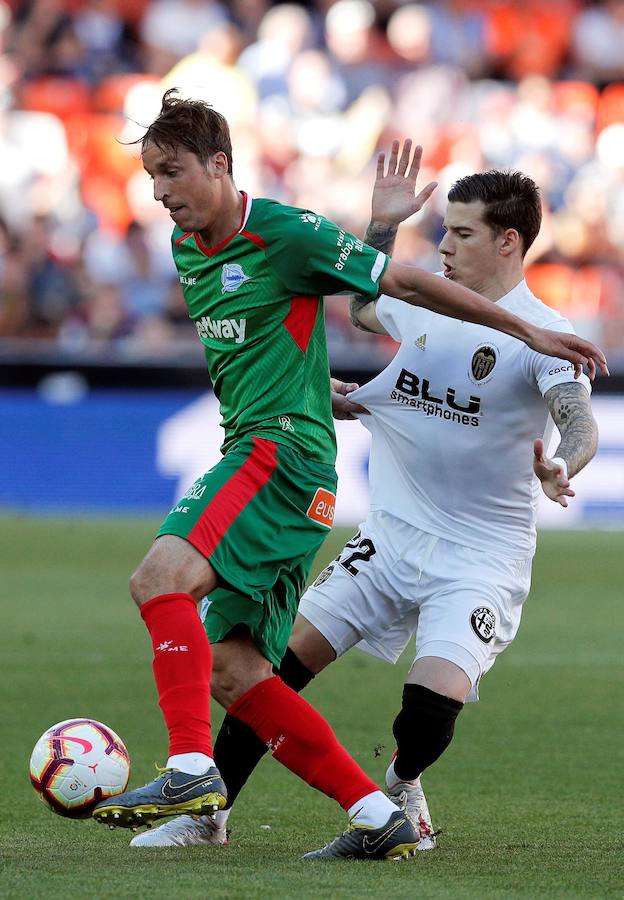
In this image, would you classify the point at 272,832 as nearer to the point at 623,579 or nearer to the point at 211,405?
the point at 623,579

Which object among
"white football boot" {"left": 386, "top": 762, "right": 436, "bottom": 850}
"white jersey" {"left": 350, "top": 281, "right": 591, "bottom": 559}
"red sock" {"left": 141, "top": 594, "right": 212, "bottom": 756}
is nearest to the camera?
"red sock" {"left": 141, "top": 594, "right": 212, "bottom": 756}

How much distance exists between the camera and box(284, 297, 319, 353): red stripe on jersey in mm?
4680

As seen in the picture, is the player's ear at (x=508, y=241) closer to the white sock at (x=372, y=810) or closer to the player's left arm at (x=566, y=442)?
the player's left arm at (x=566, y=442)

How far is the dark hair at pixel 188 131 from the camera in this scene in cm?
457

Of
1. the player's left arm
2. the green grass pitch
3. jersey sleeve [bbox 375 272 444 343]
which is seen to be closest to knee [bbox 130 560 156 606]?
the green grass pitch

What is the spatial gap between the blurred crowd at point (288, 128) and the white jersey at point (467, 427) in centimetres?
1086

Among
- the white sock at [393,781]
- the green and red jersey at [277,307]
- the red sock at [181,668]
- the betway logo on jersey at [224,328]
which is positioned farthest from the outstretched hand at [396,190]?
the white sock at [393,781]

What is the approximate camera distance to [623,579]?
13.1 meters

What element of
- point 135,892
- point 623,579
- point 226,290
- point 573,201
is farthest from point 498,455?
point 573,201

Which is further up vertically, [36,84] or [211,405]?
[36,84]

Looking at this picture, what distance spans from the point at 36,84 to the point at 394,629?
15720 mm

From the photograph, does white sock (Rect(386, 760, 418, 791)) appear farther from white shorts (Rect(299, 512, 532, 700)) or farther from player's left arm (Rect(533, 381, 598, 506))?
player's left arm (Rect(533, 381, 598, 506))

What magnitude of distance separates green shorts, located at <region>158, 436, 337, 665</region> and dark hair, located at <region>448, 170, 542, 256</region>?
1186 millimetres

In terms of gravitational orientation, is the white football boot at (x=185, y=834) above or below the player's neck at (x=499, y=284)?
below
